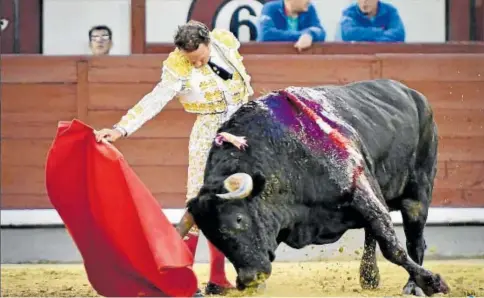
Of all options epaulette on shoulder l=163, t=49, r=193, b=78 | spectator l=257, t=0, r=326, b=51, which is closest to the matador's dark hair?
epaulette on shoulder l=163, t=49, r=193, b=78

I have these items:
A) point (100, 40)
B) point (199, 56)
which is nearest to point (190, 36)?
point (199, 56)

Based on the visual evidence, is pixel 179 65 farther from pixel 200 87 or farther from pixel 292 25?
pixel 292 25

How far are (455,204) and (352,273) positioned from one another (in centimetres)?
119

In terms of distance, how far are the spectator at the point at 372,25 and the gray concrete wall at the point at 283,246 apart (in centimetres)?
108

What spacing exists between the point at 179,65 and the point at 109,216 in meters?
0.68

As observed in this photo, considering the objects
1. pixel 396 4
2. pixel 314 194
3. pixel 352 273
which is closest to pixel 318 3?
pixel 396 4

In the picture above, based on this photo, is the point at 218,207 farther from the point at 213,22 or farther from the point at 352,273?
the point at 213,22

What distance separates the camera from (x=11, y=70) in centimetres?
813

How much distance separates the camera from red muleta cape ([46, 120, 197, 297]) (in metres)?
5.78

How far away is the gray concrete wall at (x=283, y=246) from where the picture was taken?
7.86 meters

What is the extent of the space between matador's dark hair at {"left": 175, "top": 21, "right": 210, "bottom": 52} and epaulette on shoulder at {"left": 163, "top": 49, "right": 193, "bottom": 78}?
180mm

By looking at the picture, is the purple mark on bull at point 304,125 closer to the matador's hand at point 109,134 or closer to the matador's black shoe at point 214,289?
the matador's hand at point 109,134

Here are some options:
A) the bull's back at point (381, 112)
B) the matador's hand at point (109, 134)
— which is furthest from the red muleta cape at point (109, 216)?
the bull's back at point (381, 112)

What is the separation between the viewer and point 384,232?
18.9ft
